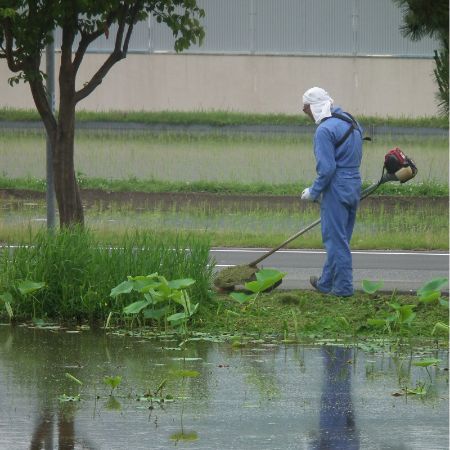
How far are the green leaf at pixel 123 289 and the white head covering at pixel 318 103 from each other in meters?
2.46

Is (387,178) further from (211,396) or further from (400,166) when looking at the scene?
(211,396)

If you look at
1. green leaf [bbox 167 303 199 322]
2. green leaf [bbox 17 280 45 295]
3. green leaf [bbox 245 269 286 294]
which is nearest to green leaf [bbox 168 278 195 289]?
green leaf [bbox 167 303 199 322]

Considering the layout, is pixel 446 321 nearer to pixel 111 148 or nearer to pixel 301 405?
pixel 301 405

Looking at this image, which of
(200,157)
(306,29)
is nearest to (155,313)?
(200,157)

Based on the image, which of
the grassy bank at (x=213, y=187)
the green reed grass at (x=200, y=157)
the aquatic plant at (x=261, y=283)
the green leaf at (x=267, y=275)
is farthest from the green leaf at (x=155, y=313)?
the green reed grass at (x=200, y=157)

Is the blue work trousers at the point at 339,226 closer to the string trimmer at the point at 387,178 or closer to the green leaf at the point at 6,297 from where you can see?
the string trimmer at the point at 387,178

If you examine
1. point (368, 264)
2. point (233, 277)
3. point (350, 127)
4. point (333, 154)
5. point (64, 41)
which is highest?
point (64, 41)

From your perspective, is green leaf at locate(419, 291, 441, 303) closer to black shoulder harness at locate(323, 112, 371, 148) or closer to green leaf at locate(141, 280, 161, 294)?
black shoulder harness at locate(323, 112, 371, 148)

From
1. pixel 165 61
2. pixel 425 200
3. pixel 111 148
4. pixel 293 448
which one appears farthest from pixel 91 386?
pixel 165 61

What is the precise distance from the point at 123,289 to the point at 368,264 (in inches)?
231

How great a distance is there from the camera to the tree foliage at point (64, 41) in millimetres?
12711

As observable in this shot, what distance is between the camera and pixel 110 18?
1336 centimetres

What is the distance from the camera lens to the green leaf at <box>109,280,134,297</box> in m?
9.14

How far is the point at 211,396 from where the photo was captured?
7.23 metres
